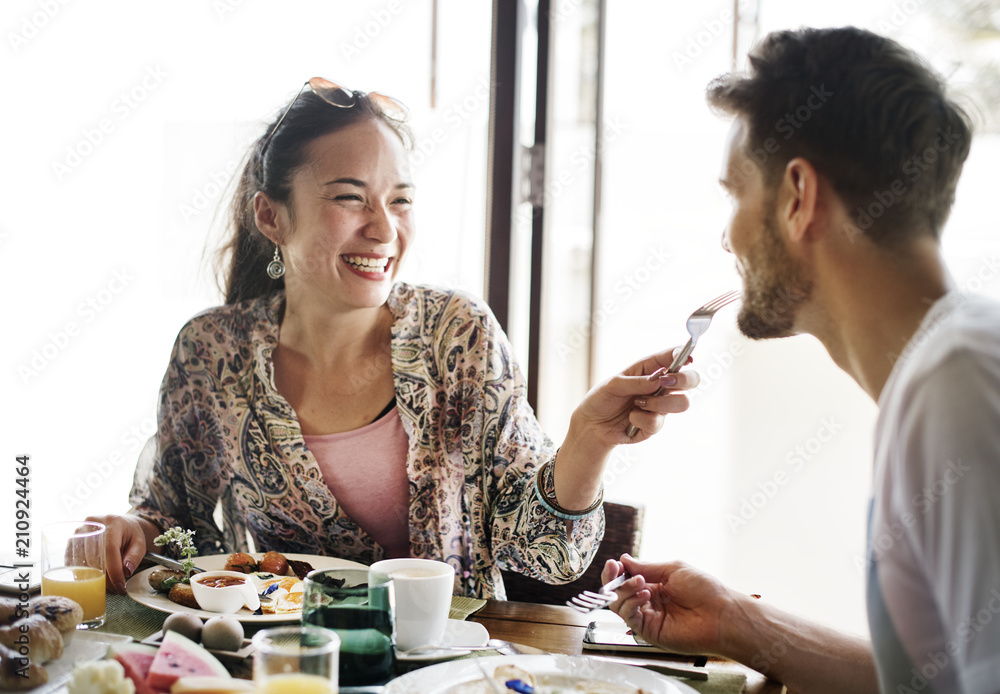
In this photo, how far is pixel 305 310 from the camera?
186 cm

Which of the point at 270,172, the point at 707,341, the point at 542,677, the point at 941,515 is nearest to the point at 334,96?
the point at 270,172

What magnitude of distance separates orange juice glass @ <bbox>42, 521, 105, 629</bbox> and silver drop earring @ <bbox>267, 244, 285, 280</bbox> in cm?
89

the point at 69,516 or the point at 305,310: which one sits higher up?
the point at 305,310

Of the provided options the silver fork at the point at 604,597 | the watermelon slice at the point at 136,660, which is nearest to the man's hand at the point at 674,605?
the silver fork at the point at 604,597

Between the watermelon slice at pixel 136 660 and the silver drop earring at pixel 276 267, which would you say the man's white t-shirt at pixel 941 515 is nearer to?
the watermelon slice at pixel 136 660

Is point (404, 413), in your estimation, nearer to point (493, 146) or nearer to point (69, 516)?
point (493, 146)

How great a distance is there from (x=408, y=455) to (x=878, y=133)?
3.46 feet

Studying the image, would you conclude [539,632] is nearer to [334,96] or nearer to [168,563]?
[168,563]

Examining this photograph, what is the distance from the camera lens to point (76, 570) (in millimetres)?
1121

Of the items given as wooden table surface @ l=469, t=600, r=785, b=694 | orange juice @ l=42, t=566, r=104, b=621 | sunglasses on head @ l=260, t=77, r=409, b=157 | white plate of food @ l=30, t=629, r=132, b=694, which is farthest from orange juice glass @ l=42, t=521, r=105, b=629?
sunglasses on head @ l=260, t=77, r=409, b=157

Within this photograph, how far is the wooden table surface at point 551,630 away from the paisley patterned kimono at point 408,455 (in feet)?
0.86

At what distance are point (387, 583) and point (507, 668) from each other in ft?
0.57

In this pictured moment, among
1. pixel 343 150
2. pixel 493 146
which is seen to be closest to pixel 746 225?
pixel 343 150

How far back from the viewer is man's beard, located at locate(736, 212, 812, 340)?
1080mm
